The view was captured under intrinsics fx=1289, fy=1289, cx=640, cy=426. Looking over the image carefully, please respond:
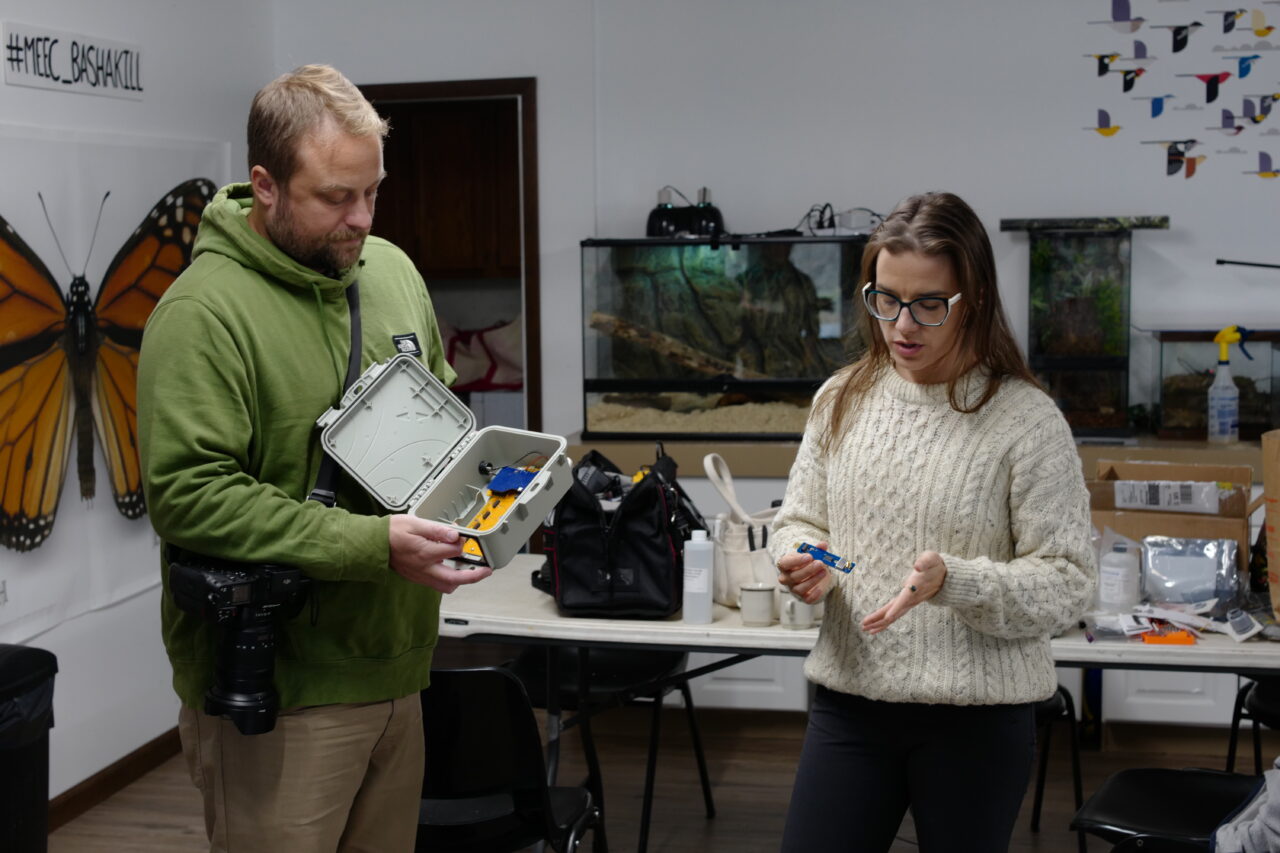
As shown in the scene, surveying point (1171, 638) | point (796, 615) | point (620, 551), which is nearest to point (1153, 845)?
point (1171, 638)

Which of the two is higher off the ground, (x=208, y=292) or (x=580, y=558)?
(x=208, y=292)

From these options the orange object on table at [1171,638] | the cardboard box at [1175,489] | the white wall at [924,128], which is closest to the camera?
the orange object on table at [1171,638]

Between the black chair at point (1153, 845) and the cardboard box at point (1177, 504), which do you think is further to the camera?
the cardboard box at point (1177, 504)

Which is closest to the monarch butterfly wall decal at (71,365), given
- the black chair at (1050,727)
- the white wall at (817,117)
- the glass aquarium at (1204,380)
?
the white wall at (817,117)

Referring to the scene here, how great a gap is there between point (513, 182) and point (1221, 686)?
3.72m

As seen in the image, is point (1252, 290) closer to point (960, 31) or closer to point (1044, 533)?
point (960, 31)

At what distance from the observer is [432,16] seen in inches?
189

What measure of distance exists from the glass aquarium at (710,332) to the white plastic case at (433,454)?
2.59 meters

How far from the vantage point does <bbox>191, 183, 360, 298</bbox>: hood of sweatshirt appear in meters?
1.63

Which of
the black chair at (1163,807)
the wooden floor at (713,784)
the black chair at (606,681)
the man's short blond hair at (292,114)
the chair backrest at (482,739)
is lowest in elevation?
the wooden floor at (713,784)

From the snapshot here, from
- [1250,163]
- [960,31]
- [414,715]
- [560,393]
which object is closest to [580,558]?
[414,715]

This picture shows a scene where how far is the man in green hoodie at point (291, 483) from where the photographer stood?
155 centimetres

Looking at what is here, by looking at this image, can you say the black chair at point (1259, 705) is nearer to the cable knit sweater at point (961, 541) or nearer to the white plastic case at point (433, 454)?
the cable knit sweater at point (961, 541)

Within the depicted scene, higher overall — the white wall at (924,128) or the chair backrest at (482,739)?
the white wall at (924,128)
